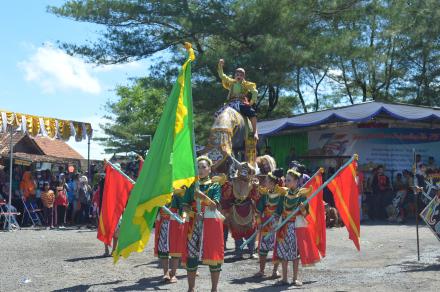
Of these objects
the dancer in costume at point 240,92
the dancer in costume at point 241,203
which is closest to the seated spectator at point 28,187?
the dancer in costume at point 240,92

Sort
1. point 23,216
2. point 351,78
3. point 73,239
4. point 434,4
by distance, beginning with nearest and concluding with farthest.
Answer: point 73,239
point 23,216
point 434,4
point 351,78

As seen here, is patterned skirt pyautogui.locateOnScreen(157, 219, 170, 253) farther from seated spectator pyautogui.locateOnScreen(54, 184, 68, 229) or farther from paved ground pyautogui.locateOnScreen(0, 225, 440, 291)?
seated spectator pyautogui.locateOnScreen(54, 184, 68, 229)

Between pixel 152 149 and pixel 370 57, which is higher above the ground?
pixel 370 57

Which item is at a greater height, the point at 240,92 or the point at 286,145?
the point at 240,92

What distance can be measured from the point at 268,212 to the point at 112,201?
9.11ft

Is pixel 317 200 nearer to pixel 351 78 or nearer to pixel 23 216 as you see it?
pixel 23 216

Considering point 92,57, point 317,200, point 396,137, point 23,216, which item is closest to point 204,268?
point 317,200

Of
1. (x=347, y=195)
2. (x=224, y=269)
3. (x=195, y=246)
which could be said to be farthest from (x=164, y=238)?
(x=347, y=195)

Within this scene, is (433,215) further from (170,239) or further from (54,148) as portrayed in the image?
(54,148)

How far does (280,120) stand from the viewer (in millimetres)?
21906

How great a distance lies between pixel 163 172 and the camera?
6.72 metres

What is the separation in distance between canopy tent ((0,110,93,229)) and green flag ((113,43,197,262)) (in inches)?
382

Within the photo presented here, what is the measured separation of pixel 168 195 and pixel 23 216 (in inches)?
483

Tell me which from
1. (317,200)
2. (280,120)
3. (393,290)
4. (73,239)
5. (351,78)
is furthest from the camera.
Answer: (351,78)
